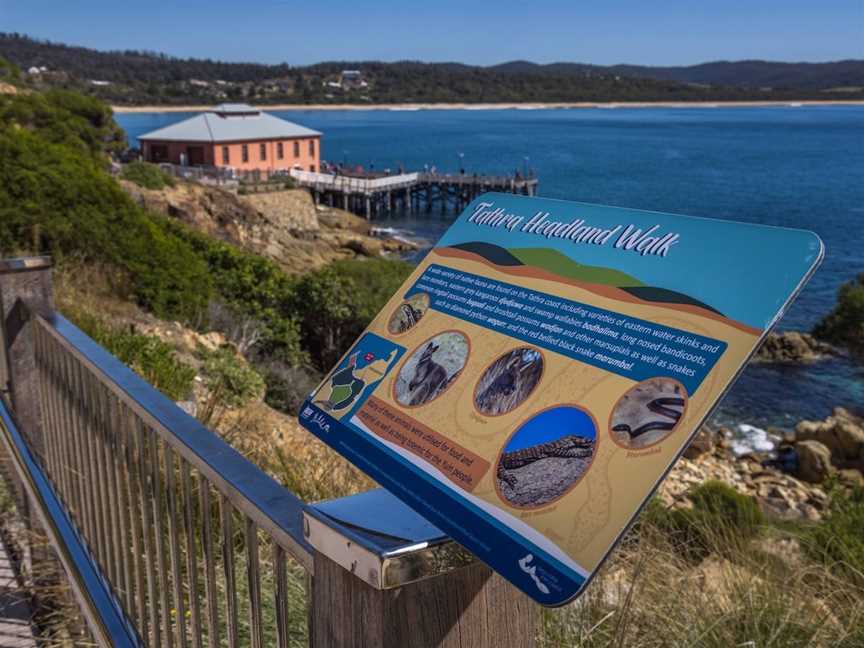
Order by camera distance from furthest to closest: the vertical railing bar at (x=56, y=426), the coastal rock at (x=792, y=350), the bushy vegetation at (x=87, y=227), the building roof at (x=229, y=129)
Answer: the building roof at (x=229, y=129) < the coastal rock at (x=792, y=350) < the bushy vegetation at (x=87, y=227) < the vertical railing bar at (x=56, y=426)

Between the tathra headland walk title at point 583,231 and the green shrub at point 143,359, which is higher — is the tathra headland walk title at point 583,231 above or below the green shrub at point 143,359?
above

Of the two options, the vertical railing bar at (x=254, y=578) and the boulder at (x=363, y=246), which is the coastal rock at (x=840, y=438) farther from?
the boulder at (x=363, y=246)

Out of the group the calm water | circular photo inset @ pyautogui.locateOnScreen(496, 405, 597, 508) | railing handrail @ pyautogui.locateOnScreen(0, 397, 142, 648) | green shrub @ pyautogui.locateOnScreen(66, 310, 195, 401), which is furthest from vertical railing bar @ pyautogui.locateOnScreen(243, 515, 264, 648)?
the calm water

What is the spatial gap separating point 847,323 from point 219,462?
30095mm

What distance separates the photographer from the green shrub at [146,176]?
3434cm

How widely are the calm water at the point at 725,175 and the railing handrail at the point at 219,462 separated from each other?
22214 mm

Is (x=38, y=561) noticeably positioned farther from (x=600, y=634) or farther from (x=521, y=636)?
(x=521, y=636)

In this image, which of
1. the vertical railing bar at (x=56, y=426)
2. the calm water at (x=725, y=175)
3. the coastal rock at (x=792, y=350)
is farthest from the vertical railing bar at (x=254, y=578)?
the coastal rock at (x=792, y=350)

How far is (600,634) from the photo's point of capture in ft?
9.41

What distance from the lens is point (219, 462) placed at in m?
1.81

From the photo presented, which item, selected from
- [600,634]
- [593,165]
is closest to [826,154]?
[593,165]

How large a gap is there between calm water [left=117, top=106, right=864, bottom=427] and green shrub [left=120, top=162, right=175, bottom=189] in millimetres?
15634

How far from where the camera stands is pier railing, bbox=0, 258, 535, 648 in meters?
1.27

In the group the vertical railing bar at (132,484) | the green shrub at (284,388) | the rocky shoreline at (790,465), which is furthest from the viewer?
the rocky shoreline at (790,465)
